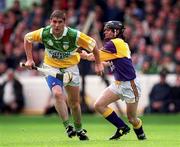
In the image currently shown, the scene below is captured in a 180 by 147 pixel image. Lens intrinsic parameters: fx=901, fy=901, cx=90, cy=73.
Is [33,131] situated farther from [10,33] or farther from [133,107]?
[10,33]

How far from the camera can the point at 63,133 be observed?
18516mm

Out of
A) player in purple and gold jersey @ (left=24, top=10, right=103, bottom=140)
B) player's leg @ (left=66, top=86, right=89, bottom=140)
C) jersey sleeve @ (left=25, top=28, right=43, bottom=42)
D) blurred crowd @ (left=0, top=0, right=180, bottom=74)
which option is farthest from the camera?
blurred crowd @ (left=0, top=0, right=180, bottom=74)

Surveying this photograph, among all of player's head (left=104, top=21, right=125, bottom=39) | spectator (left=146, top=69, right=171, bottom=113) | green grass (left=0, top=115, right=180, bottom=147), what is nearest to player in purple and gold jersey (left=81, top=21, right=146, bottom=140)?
player's head (left=104, top=21, right=125, bottom=39)

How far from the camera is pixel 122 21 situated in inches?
1088

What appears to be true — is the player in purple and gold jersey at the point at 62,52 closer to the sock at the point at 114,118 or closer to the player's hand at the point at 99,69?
the player's hand at the point at 99,69

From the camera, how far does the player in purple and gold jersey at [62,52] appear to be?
50.1 ft

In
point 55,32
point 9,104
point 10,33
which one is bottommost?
point 9,104

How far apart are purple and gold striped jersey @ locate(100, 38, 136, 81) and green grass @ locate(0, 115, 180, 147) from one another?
3.73 feet

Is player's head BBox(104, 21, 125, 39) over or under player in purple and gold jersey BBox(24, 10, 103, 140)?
over

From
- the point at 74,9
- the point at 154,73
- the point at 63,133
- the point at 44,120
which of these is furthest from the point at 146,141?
the point at 74,9

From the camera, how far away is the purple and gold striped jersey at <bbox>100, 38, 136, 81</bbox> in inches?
612

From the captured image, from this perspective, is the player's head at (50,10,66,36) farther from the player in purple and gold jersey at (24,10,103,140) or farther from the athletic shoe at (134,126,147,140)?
the athletic shoe at (134,126,147,140)

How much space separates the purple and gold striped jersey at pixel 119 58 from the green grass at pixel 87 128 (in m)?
1.14

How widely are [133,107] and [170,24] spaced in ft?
38.7
